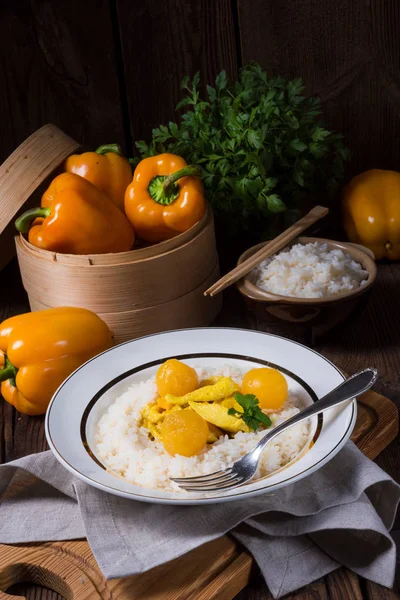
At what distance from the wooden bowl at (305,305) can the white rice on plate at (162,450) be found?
0.30 m

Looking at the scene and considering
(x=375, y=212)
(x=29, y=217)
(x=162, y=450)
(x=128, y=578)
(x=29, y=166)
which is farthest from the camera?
(x=375, y=212)

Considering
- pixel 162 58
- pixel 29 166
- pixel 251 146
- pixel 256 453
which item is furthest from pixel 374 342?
pixel 162 58

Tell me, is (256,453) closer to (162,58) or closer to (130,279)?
(130,279)

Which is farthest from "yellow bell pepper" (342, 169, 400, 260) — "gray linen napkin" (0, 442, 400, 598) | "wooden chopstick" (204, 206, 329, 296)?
"gray linen napkin" (0, 442, 400, 598)

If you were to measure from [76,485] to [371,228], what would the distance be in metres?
1.14

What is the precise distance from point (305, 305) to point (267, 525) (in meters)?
0.56

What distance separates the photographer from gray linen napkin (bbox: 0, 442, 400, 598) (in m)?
1.05

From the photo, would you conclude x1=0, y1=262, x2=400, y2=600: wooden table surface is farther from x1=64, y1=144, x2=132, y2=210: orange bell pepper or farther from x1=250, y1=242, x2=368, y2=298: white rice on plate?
x1=64, y1=144, x2=132, y2=210: orange bell pepper

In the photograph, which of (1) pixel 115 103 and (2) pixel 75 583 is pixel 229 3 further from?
(2) pixel 75 583

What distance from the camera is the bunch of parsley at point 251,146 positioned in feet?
5.85

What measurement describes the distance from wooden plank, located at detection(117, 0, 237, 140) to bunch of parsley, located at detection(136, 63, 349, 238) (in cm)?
21

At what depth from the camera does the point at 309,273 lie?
1.63m

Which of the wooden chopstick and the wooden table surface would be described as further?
the wooden chopstick

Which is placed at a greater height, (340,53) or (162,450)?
(340,53)
